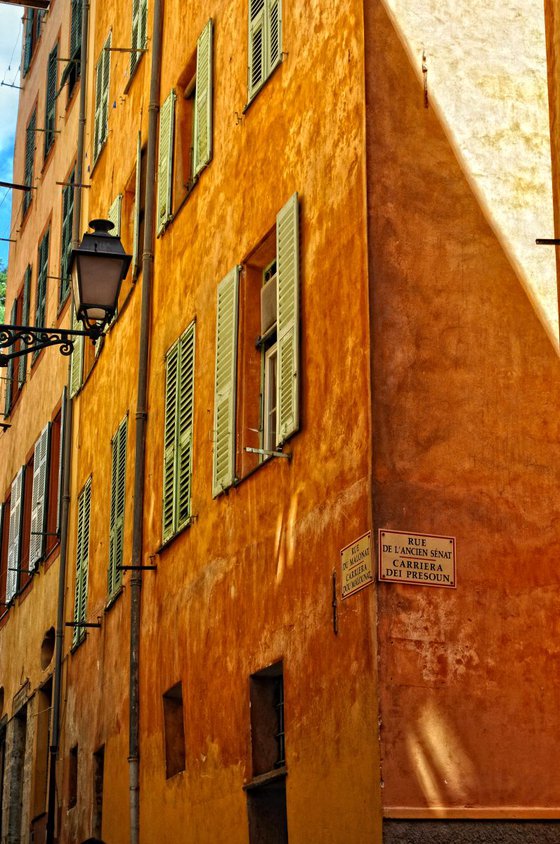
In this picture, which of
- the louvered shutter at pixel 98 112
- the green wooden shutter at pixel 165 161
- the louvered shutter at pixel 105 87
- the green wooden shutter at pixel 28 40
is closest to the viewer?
the green wooden shutter at pixel 165 161

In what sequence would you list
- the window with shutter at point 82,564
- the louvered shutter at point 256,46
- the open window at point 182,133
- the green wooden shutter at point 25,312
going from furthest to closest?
the green wooden shutter at point 25,312 → the window with shutter at point 82,564 → the open window at point 182,133 → the louvered shutter at point 256,46

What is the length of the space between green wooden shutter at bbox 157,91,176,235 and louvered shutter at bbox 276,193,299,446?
375 centimetres

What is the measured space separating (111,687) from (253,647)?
15.2 ft

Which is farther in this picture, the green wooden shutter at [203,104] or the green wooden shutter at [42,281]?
the green wooden shutter at [42,281]

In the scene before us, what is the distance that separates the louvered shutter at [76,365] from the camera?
63.6ft

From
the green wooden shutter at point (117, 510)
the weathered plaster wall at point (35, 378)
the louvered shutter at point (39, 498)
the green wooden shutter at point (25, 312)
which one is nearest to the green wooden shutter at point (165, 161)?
the green wooden shutter at point (117, 510)

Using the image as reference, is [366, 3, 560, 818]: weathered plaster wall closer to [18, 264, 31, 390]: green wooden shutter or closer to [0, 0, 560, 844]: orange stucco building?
[0, 0, 560, 844]: orange stucco building

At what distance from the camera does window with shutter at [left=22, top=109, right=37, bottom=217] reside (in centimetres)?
2628

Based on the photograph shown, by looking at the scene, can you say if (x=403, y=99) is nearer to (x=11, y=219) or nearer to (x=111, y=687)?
(x=111, y=687)

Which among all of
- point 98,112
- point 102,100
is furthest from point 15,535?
point 102,100

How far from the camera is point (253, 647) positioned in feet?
36.5

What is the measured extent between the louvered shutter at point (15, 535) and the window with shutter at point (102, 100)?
5505mm

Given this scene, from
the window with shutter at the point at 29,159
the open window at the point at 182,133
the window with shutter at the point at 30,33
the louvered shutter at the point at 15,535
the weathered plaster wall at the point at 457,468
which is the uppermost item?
the window with shutter at the point at 30,33

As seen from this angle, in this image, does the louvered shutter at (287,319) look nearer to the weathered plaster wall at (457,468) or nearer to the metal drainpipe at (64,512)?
the weathered plaster wall at (457,468)
